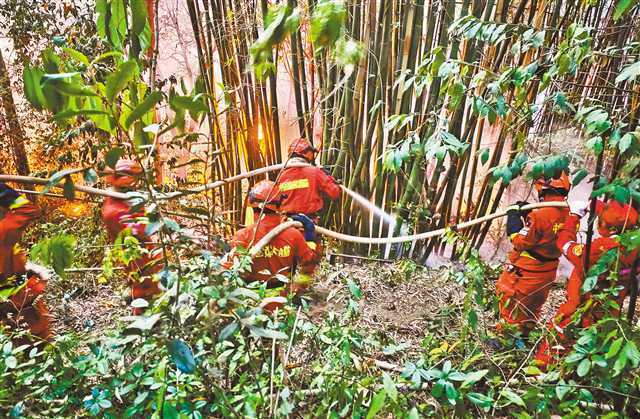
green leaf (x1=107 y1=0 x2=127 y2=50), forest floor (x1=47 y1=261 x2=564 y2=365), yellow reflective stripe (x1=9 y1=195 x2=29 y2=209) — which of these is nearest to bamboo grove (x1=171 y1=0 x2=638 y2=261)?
forest floor (x1=47 y1=261 x2=564 y2=365)

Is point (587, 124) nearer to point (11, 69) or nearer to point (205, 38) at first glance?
point (205, 38)

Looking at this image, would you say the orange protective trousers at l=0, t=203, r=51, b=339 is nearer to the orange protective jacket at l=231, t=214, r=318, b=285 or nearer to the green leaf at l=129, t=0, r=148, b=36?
the orange protective jacket at l=231, t=214, r=318, b=285

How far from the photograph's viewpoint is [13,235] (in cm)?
199

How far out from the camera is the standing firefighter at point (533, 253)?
2.10m

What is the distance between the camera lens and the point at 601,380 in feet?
3.27

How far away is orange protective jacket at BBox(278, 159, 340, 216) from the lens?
249 centimetres

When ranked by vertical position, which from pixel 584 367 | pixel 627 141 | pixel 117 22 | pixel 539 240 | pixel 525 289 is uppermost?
pixel 117 22

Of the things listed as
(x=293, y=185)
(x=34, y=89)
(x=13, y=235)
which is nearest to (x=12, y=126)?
(x=13, y=235)

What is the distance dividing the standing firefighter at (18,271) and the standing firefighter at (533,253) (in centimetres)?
232

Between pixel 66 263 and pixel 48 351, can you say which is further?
pixel 48 351

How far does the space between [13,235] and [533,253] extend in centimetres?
264

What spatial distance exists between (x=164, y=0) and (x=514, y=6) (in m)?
2.92

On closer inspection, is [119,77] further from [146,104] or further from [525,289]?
[525,289]

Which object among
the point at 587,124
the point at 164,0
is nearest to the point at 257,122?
the point at 164,0
